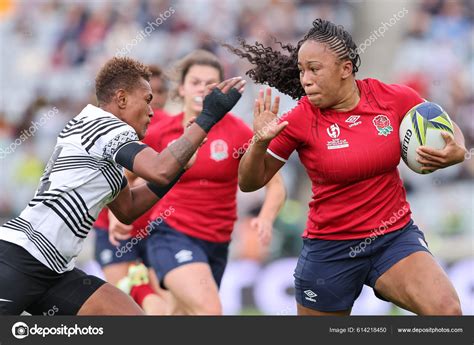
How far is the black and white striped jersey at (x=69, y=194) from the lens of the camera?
15.9 feet

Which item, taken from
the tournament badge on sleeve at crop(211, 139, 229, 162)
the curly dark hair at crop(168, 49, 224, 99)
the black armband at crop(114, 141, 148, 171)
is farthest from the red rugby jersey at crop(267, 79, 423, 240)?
the curly dark hair at crop(168, 49, 224, 99)

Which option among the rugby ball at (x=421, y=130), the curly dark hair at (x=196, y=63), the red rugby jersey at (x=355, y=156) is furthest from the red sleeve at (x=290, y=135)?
the curly dark hair at (x=196, y=63)

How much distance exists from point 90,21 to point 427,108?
9.35m

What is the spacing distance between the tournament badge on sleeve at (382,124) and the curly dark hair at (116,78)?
1480mm

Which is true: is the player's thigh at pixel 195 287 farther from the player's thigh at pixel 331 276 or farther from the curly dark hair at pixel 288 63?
the curly dark hair at pixel 288 63

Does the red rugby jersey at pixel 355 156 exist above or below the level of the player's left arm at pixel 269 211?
above

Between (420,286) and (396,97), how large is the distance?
1.20 m

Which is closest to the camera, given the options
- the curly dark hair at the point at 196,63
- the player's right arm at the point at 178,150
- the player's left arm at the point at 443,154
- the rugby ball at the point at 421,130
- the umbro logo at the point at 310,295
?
the player's right arm at the point at 178,150

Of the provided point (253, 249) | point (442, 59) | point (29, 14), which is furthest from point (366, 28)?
point (29, 14)

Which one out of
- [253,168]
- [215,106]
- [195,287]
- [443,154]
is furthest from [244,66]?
[215,106]

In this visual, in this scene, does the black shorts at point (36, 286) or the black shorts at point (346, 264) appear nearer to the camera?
the black shorts at point (36, 286)

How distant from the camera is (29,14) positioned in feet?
46.9

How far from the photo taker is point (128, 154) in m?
4.67

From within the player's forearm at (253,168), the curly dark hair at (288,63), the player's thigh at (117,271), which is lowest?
the player's thigh at (117,271)
